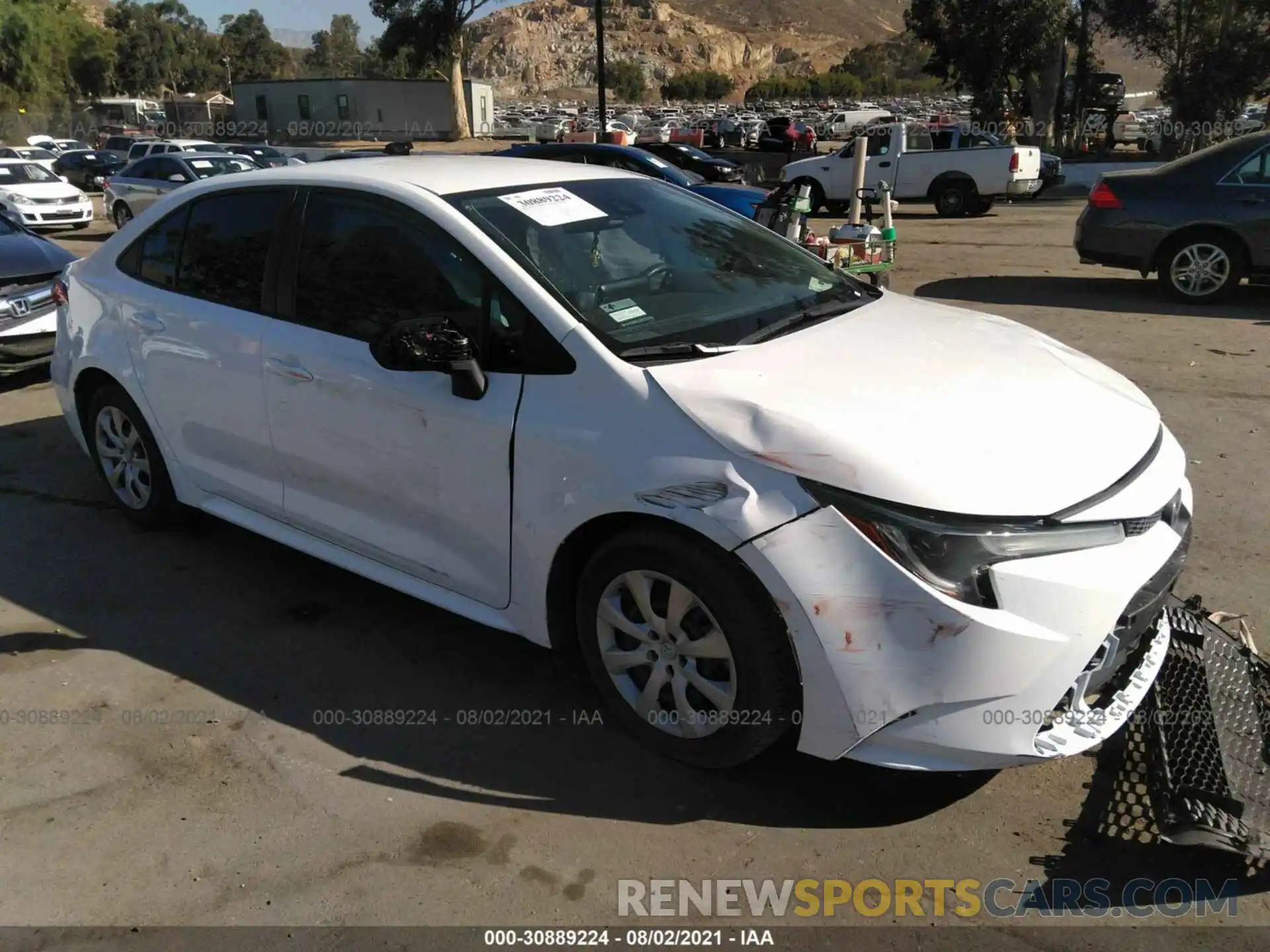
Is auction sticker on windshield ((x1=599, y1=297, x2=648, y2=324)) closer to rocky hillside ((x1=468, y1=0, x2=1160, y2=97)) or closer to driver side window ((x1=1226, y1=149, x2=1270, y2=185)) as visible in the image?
driver side window ((x1=1226, y1=149, x2=1270, y2=185))

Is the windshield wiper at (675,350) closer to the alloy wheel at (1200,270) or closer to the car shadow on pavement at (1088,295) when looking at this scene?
the car shadow on pavement at (1088,295)

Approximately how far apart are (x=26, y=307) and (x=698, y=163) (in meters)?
12.1

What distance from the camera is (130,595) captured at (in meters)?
4.38

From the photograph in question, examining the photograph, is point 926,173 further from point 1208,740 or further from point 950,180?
point 1208,740

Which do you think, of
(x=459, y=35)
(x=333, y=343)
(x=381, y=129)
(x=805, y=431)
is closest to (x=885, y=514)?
(x=805, y=431)

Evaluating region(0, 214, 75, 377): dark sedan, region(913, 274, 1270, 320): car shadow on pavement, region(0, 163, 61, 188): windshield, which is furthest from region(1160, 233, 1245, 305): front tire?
region(0, 163, 61, 188): windshield

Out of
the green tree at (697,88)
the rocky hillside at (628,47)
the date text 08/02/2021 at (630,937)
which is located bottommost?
the date text 08/02/2021 at (630,937)

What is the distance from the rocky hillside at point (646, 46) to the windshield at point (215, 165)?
14189 cm

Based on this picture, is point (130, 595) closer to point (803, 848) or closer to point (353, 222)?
point (353, 222)

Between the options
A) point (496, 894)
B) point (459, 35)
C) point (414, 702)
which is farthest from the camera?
point (459, 35)

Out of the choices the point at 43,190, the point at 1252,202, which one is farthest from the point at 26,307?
the point at 43,190

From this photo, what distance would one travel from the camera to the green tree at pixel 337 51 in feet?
460

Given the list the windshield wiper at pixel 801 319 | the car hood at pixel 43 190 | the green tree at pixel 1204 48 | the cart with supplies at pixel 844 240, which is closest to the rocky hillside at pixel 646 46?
the green tree at pixel 1204 48

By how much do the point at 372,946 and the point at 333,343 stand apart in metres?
2.04
